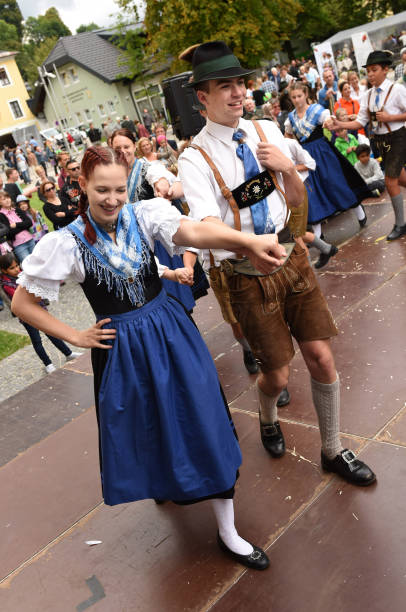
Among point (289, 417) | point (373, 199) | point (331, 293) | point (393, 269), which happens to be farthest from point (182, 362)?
point (373, 199)

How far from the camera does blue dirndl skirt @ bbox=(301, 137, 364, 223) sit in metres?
6.66

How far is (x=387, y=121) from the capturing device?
570 cm

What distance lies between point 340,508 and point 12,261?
672cm

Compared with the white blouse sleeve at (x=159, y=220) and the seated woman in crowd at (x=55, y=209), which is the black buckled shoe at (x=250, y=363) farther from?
the seated woman in crowd at (x=55, y=209)

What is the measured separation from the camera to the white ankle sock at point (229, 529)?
2.52 metres

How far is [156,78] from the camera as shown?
4706 cm

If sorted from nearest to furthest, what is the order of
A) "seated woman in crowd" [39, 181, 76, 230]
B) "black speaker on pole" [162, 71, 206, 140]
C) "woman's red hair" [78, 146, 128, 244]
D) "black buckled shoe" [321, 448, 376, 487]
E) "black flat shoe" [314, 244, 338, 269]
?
1. "woman's red hair" [78, 146, 128, 244]
2. "black buckled shoe" [321, 448, 376, 487]
3. "black flat shoe" [314, 244, 338, 269]
4. "black speaker on pole" [162, 71, 206, 140]
5. "seated woman in crowd" [39, 181, 76, 230]

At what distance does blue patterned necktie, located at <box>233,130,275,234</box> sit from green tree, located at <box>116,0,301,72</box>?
27.6 m

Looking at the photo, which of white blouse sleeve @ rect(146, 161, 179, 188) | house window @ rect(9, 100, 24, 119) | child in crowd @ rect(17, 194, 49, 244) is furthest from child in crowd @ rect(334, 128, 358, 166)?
house window @ rect(9, 100, 24, 119)

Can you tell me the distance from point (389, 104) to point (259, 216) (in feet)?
12.8

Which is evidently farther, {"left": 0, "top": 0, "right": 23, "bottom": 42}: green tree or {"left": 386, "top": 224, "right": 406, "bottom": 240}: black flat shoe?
{"left": 0, "top": 0, "right": 23, "bottom": 42}: green tree

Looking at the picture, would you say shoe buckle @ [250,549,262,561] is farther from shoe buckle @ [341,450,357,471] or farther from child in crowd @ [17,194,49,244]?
child in crowd @ [17,194,49,244]

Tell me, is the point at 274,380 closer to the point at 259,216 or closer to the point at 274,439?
the point at 274,439

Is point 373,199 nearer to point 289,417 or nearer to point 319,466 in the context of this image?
point 289,417
